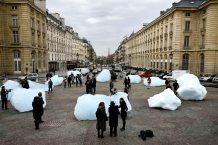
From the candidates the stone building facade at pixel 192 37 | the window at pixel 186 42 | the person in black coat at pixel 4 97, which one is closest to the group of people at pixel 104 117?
the person in black coat at pixel 4 97

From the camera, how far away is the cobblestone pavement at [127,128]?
31.4 feet

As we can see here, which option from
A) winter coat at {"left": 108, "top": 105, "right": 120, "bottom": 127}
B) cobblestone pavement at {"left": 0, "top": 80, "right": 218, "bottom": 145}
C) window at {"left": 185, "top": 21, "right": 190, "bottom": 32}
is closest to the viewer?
cobblestone pavement at {"left": 0, "top": 80, "right": 218, "bottom": 145}

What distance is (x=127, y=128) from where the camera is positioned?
37.1 ft

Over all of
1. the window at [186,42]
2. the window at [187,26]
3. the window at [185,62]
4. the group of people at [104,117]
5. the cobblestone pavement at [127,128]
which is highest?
the window at [187,26]

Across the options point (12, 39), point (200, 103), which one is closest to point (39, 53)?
point (12, 39)

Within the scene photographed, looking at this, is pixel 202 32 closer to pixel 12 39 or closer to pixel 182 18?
pixel 182 18

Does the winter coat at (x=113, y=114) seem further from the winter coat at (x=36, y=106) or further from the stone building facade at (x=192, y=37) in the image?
the stone building facade at (x=192, y=37)

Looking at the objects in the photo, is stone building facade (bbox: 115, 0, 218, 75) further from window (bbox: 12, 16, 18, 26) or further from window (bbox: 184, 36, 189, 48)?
window (bbox: 12, 16, 18, 26)

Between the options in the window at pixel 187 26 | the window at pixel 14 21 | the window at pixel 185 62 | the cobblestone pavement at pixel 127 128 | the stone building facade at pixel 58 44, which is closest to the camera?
the cobblestone pavement at pixel 127 128

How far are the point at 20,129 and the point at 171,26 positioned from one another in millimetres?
43635

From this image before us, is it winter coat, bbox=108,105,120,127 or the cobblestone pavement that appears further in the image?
winter coat, bbox=108,105,120,127

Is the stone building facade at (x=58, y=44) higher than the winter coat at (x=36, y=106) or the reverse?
higher

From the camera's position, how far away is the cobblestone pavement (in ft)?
31.4

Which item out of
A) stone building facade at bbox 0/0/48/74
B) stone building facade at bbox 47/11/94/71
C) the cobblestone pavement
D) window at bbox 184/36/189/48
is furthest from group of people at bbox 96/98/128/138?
stone building facade at bbox 47/11/94/71
